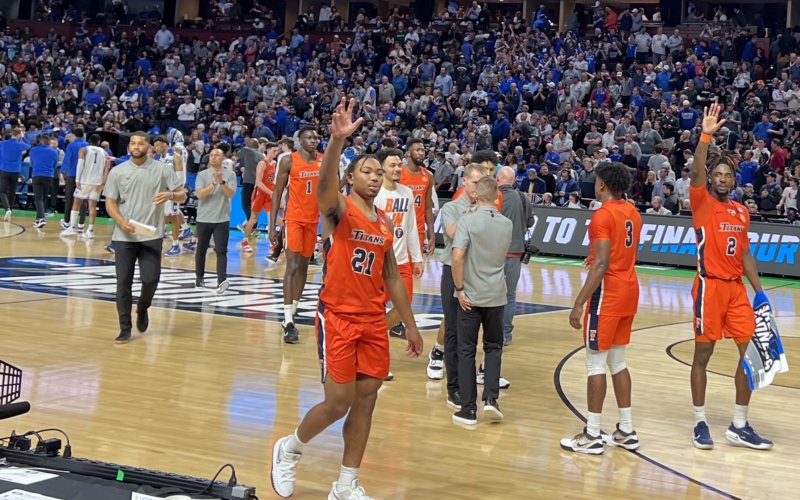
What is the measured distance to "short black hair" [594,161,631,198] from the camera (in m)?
7.16

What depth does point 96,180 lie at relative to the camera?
2023 cm

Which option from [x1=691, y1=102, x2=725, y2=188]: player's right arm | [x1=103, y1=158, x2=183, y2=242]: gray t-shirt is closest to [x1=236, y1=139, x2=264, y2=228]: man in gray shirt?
[x1=103, y1=158, x2=183, y2=242]: gray t-shirt

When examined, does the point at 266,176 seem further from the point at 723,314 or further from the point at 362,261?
the point at 362,261

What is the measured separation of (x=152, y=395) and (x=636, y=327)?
6.75 m

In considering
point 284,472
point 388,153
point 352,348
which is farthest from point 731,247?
point 284,472

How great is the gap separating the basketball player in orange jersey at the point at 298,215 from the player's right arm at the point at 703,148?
4.41 metres

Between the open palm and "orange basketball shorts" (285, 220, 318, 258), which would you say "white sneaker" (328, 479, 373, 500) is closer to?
the open palm

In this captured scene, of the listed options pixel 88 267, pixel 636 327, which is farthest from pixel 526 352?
pixel 88 267

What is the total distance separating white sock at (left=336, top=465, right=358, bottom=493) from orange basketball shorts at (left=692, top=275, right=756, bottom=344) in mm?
2928

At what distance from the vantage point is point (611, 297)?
7.12 metres

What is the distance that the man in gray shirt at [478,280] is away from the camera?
7.57 m

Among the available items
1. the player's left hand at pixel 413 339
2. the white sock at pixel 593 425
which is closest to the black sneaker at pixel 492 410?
the white sock at pixel 593 425

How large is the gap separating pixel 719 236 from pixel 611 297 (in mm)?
925

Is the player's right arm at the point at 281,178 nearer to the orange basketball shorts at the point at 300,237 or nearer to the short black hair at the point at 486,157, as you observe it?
the orange basketball shorts at the point at 300,237
